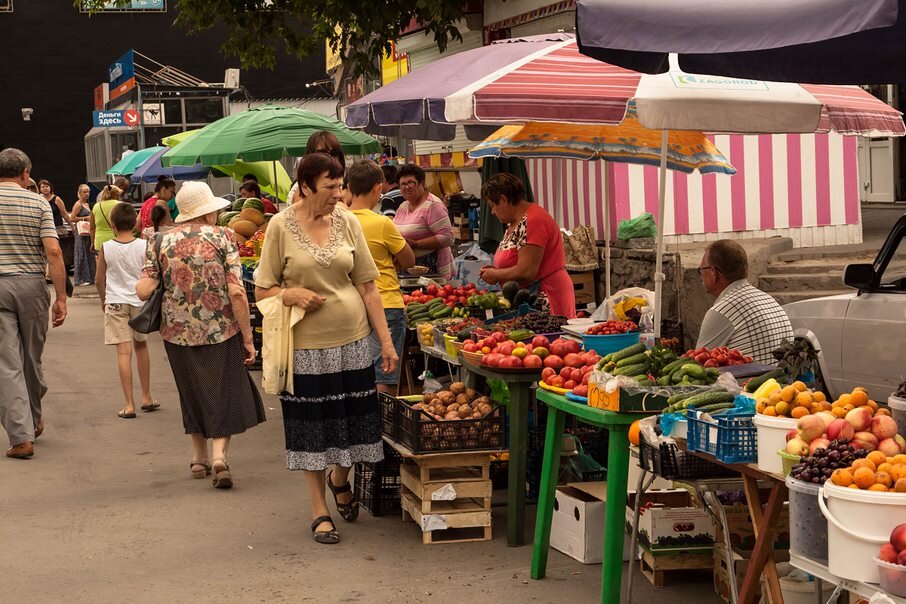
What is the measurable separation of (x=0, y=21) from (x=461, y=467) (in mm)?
40119

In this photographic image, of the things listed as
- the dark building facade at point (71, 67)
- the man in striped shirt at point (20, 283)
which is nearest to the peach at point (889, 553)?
the man in striped shirt at point (20, 283)

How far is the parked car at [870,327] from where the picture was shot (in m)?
8.20

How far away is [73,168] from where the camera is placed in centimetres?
4416

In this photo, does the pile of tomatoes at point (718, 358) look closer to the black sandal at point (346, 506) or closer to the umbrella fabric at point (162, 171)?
the black sandal at point (346, 506)

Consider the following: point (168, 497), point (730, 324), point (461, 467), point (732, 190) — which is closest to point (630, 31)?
point (730, 324)

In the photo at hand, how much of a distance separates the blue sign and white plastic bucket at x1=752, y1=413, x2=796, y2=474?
29.9 m

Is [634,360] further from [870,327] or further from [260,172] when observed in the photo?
[260,172]

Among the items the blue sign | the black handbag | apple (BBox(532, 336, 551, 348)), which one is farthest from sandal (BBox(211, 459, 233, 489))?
the blue sign

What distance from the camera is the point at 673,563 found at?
21.0 feet

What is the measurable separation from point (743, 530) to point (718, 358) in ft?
2.92

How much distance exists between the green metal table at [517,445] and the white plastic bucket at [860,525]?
2.88 m

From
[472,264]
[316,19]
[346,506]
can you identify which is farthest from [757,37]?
[316,19]

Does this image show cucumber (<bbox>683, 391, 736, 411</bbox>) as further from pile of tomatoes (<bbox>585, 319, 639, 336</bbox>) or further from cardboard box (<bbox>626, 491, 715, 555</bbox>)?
pile of tomatoes (<bbox>585, 319, 639, 336</bbox>)

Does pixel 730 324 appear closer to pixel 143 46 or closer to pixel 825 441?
pixel 825 441
